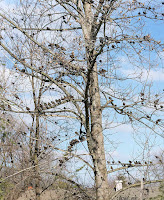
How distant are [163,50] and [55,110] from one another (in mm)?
3219

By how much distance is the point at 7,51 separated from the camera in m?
7.54

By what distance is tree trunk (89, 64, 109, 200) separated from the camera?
6.83 meters

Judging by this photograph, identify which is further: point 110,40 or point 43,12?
point 43,12

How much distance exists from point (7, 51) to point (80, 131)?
3.03 metres

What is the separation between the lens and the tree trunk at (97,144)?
683 cm

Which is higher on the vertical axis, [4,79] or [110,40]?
[4,79]

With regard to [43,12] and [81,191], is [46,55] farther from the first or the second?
[81,191]

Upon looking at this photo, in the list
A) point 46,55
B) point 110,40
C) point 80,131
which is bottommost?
point 80,131

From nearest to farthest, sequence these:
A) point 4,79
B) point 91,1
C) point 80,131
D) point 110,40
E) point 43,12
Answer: point 110,40 < point 91,1 < point 80,131 < point 43,12 < point 4,79

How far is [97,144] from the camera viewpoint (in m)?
7.04

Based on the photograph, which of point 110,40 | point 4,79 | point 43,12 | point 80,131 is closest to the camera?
point 110,40

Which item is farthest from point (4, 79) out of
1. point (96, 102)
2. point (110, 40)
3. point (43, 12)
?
point (110, 40)

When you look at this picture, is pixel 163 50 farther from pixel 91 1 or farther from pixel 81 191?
pixel 81 191

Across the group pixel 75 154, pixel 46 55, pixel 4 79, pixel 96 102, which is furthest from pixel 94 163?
pixel 4 79
